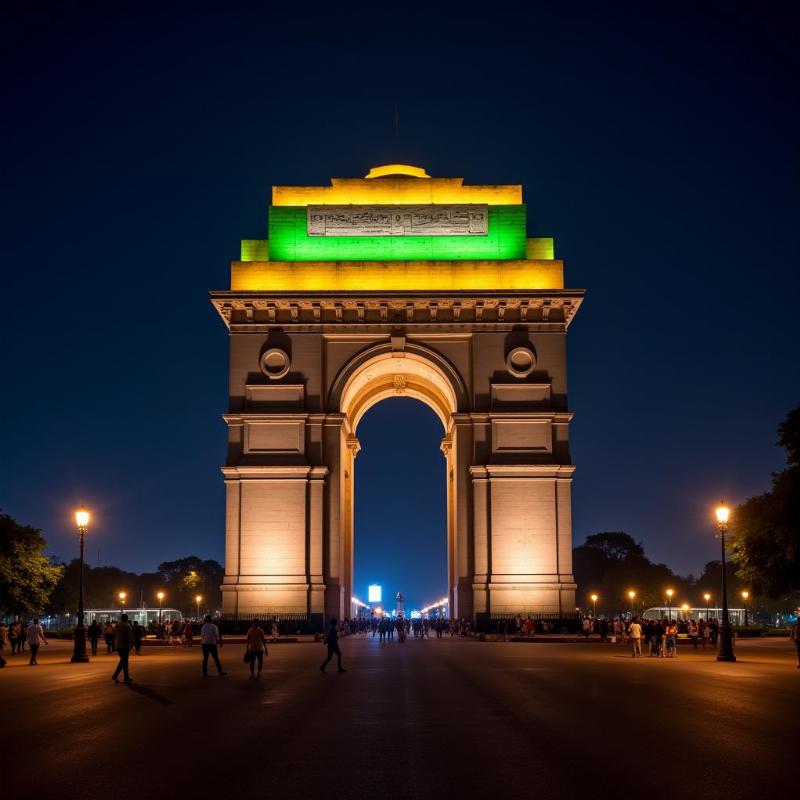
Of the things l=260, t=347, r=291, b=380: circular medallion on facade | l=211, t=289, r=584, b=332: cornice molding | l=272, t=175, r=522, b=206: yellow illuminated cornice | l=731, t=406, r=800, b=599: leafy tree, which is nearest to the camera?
l=731, t=406, r=800, b=599: leafy tree

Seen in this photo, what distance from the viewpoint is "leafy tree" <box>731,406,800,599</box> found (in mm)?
→ 40875

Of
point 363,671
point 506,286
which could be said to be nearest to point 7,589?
point 363,671

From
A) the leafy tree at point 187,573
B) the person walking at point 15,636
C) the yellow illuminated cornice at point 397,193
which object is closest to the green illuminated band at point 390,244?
the yellow illuminated cornice at point 397,193

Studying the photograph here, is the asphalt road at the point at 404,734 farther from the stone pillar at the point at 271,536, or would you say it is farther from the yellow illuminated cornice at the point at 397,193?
the yellow illuminated cornice at the point at 397,193

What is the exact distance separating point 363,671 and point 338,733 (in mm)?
14311

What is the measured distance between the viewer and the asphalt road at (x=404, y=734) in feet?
37.9

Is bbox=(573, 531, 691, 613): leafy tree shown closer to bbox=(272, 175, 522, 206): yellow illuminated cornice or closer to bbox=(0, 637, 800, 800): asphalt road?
bbox=(272, 175, 522, 206): yellow illuminated cornice

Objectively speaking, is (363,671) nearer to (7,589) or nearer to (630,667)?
(630,667)

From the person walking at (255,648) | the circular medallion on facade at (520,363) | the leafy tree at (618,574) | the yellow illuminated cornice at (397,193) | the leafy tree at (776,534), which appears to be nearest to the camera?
the person walking at (255,648)

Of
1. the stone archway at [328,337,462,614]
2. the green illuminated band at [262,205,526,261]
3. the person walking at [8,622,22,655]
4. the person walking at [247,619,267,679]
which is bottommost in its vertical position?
the person walking at [8,622,22,655]

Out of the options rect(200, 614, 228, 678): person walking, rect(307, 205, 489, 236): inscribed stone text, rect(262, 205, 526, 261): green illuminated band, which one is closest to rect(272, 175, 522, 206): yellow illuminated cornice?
rect(307, 205, 489, 236): inscribed stone text

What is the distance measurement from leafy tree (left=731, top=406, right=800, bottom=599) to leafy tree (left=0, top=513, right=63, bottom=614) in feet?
97.7

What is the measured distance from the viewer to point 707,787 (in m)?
11.3

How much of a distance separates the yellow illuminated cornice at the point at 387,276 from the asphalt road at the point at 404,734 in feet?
98.7
